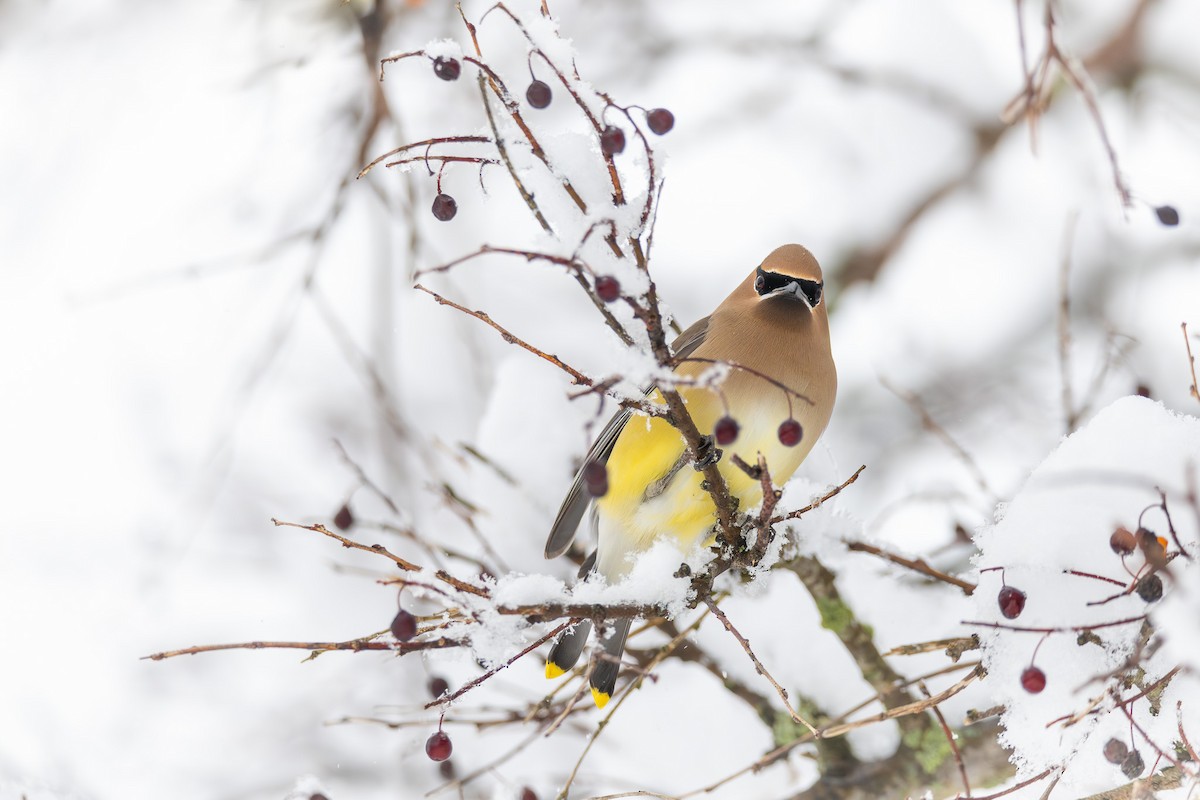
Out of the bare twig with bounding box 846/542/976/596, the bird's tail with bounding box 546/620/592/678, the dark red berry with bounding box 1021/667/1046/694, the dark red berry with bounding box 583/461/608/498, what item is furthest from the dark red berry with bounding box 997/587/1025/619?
the bird's tail with bounding box 546/620/592/678

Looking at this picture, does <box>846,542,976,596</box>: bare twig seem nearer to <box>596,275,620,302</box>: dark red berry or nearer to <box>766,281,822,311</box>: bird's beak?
<box>766,281,822,311</box>: bird's beak

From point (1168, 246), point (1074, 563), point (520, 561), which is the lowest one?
point (1074, 563)

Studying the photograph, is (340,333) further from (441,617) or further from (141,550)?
(141,550)

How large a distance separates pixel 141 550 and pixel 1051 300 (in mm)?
6067

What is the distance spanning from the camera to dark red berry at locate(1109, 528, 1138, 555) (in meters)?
2.20

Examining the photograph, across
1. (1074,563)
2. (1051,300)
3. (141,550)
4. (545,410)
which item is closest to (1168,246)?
(1051,300)

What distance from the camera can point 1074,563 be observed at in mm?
2408

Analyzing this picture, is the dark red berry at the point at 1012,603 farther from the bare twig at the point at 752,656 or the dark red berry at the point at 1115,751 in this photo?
the bare twig at the point at 752,656

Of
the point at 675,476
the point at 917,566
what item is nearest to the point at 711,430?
the point at 675,476

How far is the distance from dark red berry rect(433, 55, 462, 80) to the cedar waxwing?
1.15m

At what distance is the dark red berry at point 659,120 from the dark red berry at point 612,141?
201mm

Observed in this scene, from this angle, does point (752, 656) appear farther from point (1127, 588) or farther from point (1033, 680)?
point (1127, 588)

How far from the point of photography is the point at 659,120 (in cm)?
243

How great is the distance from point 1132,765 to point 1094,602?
14.1 inches
